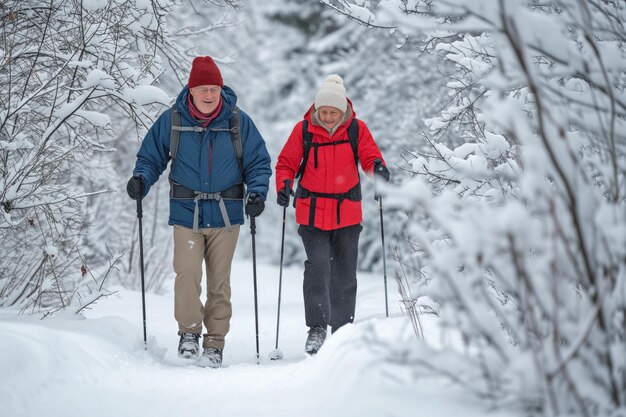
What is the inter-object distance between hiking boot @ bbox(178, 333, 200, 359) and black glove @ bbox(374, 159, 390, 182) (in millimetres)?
1875

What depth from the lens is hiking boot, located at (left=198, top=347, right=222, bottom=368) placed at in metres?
5.14

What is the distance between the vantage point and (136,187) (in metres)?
5.25

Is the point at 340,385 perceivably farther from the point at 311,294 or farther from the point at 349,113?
the point at 349,113

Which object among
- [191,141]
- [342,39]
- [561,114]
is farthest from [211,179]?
[342,39]

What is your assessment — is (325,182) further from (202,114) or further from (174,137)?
(174,137)

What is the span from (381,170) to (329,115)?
602 millimetres

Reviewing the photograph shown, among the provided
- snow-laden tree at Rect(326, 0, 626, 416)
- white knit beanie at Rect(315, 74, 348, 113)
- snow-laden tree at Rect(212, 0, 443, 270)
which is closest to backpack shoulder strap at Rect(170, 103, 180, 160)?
white knit beanie at Rect(315, 74, 348, 113)

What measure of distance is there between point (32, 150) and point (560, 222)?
162 inches

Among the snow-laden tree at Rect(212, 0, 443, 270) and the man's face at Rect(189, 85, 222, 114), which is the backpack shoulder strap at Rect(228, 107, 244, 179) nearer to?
the man's face at Rect(189, 85, 222, 114)

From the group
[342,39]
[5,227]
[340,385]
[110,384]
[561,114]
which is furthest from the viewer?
[342,39]

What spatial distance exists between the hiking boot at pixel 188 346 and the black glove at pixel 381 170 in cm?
187

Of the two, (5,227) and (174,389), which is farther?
(5,227)

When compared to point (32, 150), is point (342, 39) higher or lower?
higher

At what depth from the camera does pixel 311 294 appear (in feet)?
18.9
